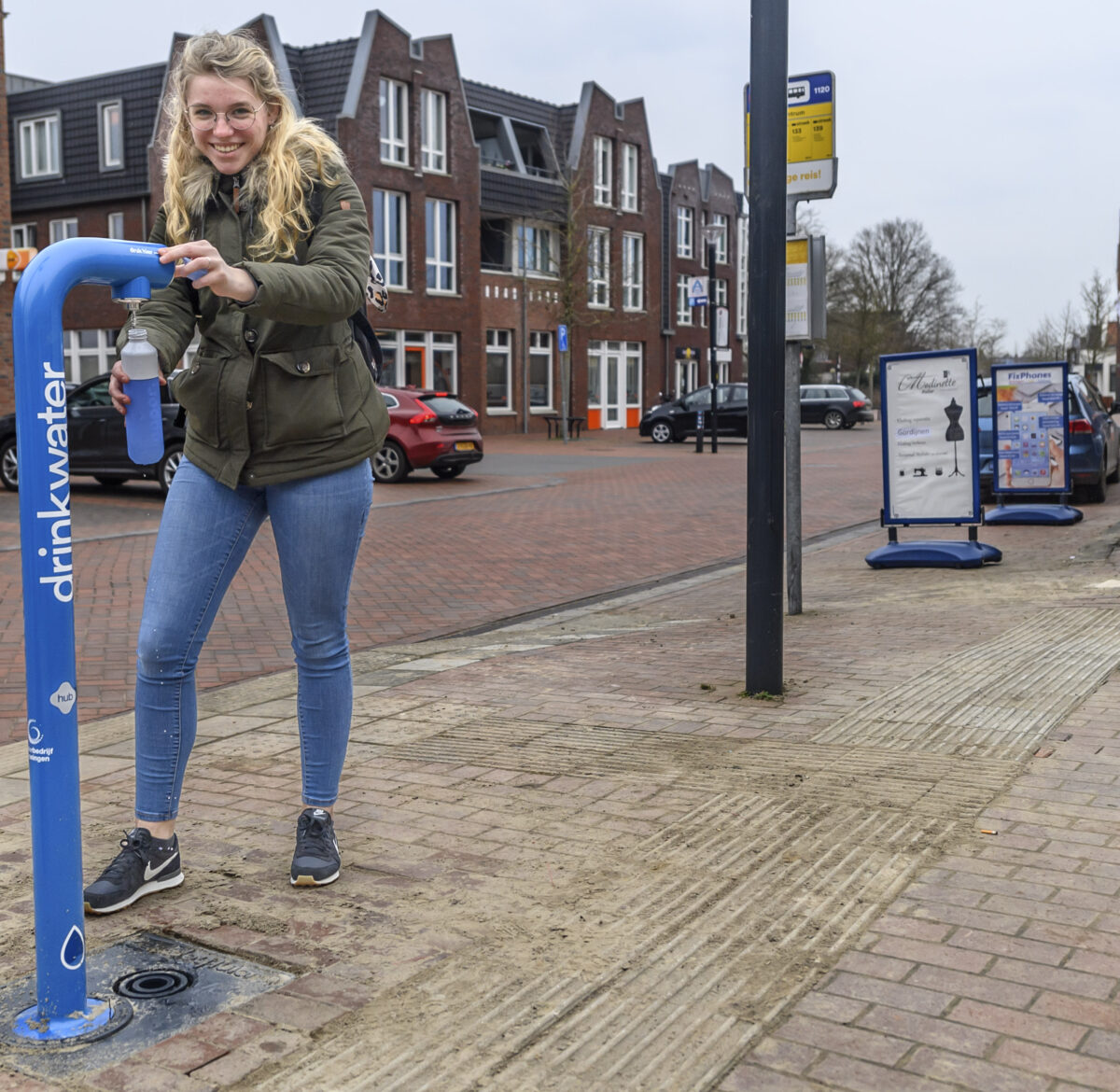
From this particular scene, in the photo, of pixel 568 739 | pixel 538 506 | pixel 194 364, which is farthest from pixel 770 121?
pixel 538 506

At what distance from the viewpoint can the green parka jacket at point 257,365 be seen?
3.10m

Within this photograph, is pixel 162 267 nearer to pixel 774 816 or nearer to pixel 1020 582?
pixel 774 816

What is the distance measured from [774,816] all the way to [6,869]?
2058mm

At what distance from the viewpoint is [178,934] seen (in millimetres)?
3025

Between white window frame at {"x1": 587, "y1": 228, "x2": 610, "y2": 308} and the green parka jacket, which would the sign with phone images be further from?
white window frame at {"x1": 587, "y1": 228, "x2": 610, "y2": 308}

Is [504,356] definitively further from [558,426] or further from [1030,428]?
[1030,428]

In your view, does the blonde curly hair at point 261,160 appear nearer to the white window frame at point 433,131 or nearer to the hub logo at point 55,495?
the hub logo at point 55,495

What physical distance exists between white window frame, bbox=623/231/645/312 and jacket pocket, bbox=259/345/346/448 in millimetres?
42261

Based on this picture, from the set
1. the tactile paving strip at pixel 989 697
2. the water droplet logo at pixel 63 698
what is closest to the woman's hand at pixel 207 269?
the water droplet logo at pixel 63 698

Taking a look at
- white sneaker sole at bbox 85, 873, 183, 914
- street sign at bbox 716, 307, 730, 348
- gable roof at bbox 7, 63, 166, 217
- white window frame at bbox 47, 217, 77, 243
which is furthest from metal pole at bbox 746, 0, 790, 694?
white window frame at bbox 47, 217, 77, 243

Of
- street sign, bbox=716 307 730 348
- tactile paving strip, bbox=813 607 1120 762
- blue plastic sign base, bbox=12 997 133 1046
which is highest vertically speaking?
street sign, bbox=716 307 730 348

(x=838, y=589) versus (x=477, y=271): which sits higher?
(x=477, y=271)

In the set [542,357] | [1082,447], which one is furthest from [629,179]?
[1082,447]

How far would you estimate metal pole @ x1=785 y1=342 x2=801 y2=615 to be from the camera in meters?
7.30
